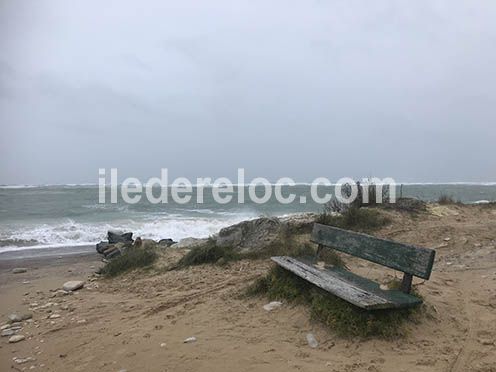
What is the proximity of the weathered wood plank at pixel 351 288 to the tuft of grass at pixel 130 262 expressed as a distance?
3826mm

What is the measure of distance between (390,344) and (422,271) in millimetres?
799

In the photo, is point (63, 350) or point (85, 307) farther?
point (85, 307)

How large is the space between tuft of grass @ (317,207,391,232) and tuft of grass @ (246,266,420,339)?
4.92m

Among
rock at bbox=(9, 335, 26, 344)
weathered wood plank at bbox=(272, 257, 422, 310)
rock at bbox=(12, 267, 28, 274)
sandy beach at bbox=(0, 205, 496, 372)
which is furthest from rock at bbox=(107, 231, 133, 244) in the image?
weathered wood plank at bbox=(272, 257, 422, 310)

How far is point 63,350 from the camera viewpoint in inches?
177

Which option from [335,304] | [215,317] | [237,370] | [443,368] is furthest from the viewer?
[215,317]

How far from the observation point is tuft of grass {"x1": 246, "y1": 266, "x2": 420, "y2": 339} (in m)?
3.91

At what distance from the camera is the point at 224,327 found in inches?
180

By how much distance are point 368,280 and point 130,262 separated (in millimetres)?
5195

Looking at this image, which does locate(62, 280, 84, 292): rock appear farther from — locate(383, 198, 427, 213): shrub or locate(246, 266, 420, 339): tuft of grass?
locate(383, 198, 427, 213): shrub

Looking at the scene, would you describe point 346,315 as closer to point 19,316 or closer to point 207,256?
point 207,256

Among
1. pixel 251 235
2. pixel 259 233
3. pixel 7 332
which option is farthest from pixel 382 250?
pixel 7 332

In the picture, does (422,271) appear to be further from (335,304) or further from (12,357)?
(12,357)

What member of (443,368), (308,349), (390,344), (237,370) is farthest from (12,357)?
(443,368)
